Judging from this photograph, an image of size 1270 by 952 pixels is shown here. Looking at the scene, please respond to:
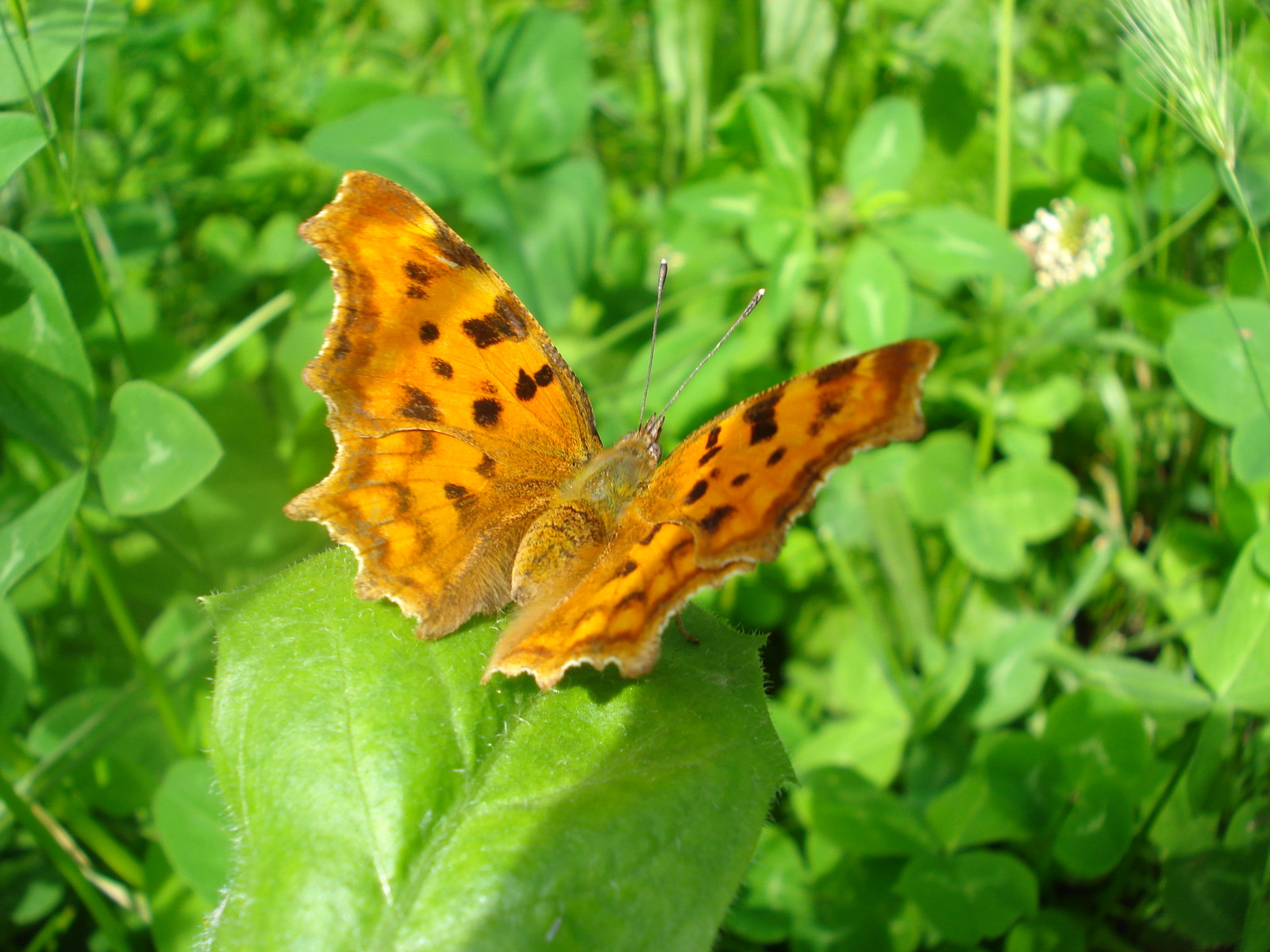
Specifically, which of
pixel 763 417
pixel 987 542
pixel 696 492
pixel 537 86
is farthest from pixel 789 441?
pixel 537 86

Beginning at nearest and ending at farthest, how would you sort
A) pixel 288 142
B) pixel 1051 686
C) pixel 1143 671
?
1. pixel 1143 671
2. pixel 1051 686
3. pixel 288 142

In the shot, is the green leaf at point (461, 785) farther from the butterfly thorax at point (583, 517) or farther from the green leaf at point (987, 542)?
the green leaf at point (987, 542)

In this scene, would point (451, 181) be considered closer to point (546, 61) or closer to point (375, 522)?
point (546, 61)

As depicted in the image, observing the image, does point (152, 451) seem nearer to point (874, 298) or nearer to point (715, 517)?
point (715, 517)

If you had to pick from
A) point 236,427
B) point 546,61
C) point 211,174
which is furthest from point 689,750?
point 211,174

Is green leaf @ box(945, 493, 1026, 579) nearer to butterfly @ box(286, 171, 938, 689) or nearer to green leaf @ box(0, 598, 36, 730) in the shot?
butterfly @ box(286, 171, 938, 689)

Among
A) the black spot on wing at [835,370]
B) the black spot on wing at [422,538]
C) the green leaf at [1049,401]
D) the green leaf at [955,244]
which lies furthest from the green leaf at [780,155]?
the black spot on wing at [422,538]

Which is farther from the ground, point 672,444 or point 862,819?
point 672,444
